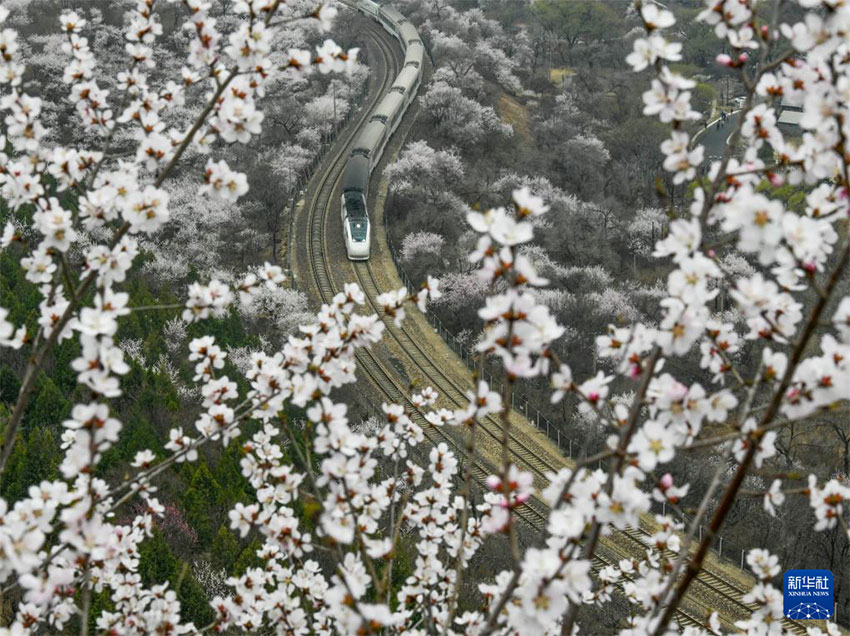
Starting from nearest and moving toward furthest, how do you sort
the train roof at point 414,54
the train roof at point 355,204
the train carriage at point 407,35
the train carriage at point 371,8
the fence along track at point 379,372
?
the fence along track at point 379,372
the train roof at point 355,204
the train roof at point 414,54
the train carriage at point 407,35
the train carriage at point 371,8

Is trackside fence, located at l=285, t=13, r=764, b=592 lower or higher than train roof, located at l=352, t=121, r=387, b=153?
lower

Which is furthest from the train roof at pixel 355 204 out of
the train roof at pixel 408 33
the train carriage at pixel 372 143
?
the train roof at pixel 408 33

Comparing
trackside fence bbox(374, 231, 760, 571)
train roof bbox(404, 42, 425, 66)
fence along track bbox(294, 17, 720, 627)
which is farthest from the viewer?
train roof bbox(404, 42, 425, 66)

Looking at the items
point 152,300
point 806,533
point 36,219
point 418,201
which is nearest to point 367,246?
point 418,201

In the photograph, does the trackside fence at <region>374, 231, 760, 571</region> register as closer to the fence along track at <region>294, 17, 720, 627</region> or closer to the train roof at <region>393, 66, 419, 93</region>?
the fence along track at <region>294, 17, 720, 627</region>

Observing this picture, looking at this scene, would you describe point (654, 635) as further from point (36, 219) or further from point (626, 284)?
point (626, 284)

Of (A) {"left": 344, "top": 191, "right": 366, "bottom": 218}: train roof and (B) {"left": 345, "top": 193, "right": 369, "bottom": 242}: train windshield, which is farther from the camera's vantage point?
(A) {"left": 344, "top": 191, "right": 366, "bottom": 218}: train roof

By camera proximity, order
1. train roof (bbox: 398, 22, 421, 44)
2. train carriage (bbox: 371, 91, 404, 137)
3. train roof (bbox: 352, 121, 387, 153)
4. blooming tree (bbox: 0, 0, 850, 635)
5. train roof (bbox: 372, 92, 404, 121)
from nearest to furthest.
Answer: blooming tree (bbox: 0, 0, 850, 635)
train roof (bbox: 352, 121, 387, 153)
train carriage (bbox: 371, 91, 404, 137)
train roof (bbox: 372, 92, 404, 121)
train roof (bbox: 398, 22, 421, 44)

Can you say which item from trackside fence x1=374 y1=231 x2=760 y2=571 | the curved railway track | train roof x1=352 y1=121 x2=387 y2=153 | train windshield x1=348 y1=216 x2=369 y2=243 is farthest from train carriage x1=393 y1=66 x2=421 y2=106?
trackside fence x1=374 y1=231 x2=760 y2=571

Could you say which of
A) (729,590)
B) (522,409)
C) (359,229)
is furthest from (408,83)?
(729,590)

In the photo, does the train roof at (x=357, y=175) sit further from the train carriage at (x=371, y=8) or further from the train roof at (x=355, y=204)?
the train carriage at (x=371, y=8)
